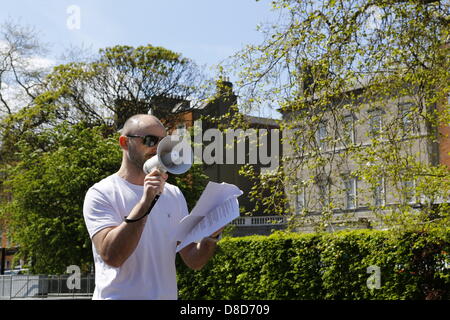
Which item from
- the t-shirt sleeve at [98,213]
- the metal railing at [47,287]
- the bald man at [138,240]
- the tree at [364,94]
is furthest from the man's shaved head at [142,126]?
the metal railing at [47,287]

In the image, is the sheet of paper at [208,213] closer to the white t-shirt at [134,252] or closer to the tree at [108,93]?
the white t-shirt at [134,252]

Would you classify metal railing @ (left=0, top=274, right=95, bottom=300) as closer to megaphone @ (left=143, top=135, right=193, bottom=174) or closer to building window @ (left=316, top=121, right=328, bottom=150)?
building window @ (left=316, top=121, right=328, bottom=150)

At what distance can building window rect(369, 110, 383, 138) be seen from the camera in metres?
11.7

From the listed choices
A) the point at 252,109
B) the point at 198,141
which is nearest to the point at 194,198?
the point at 198,141

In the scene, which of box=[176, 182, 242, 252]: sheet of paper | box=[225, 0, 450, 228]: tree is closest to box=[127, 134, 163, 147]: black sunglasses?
box=[176, 182, 242, 252]: sheet of paper

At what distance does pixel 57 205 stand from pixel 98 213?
18404 millimetres

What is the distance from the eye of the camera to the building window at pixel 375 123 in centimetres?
1172

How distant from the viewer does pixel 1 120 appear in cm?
3366

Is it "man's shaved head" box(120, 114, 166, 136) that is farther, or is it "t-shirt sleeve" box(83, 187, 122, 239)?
"man's shaved head" box(120, 114, 166, 136)

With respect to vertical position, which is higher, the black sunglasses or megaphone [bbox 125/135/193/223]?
the black sunglasses

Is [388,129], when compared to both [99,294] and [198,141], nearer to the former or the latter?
[99,294]

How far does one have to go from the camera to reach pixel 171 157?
2861 mm

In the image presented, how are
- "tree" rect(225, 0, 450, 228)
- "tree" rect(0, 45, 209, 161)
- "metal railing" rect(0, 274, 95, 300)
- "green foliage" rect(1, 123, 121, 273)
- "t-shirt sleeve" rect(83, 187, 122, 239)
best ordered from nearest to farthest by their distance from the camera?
"t-shirt sleeve" rect(83, 187, 122, 239) < "tree" rect(225, 0, 450, 228) < "green foliage" rect(1, 123, 121, 273) < "metal railing" rect(0, 274, 95, 300) < "tree" rect(0, 45, 209, 161)

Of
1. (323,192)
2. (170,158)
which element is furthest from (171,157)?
(323,192)
